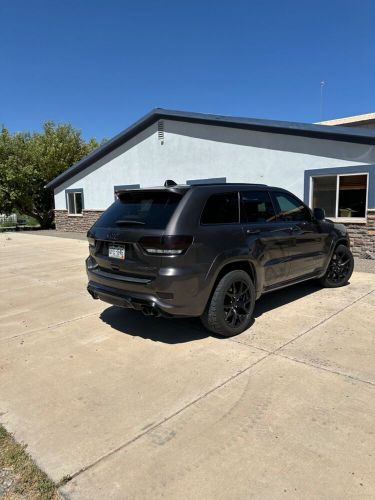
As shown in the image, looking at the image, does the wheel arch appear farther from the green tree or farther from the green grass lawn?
the green tree

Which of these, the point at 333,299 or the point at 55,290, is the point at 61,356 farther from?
the point at 333,299

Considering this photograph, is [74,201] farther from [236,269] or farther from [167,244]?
[167,244]

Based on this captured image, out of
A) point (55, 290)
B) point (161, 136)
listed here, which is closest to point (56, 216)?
point (161, 136)

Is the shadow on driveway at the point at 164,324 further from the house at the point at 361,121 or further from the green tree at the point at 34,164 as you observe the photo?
the green tree at the point at 34,164

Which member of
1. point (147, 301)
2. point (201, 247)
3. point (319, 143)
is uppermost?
point (319, 143)

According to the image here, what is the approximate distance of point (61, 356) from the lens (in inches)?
165

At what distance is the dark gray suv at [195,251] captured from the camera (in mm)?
3994

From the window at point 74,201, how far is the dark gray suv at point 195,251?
16416 mm

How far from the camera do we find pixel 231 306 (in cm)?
457

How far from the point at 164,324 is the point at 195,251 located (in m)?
1.53

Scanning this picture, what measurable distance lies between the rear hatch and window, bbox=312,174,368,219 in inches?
298

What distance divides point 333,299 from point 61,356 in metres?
4.21

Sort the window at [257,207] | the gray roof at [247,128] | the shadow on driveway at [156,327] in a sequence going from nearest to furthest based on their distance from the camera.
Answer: the shadow on driveway at [156,327] → the window at [257,207] → the gray roof at [247,128]

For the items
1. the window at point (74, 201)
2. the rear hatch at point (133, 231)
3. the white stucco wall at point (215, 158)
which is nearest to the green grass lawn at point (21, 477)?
the rear hatch at point (133, 231)
